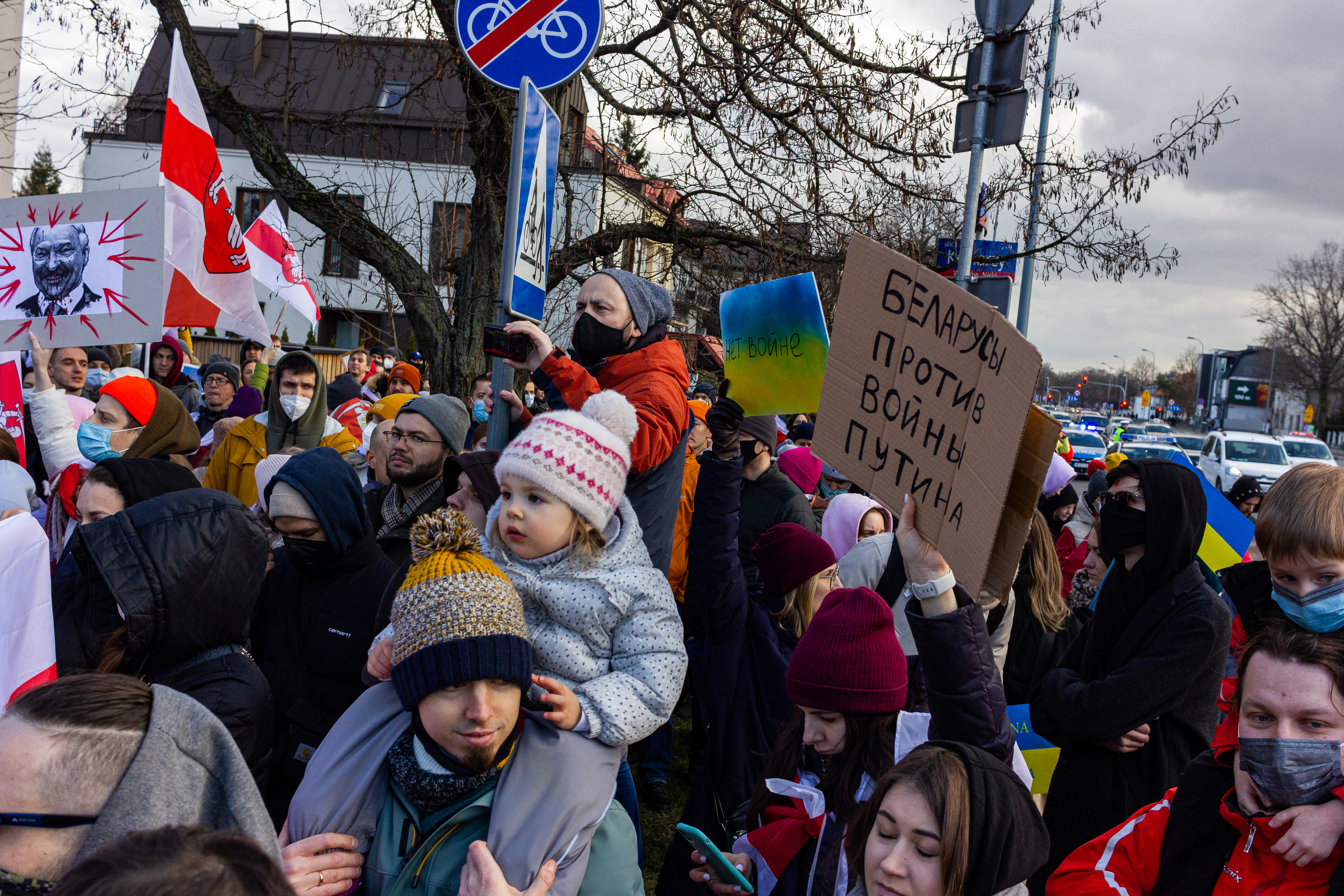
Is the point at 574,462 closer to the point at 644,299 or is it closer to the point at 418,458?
the point at 644,299

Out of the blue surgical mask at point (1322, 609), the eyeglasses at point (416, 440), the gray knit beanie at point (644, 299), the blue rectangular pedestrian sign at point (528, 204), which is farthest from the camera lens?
the eyeglasses at point (416, 440)

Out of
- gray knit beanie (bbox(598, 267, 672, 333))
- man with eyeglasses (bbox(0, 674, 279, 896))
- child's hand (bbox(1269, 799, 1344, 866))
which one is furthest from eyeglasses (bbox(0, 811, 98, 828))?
gray knit beanie (bbox(598, 267, 672, 333))

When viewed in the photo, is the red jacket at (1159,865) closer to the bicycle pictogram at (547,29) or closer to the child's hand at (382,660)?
the child's hand at (382,660)

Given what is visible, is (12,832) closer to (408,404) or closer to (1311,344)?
(408,404)

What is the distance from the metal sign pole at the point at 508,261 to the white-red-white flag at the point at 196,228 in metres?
3.18

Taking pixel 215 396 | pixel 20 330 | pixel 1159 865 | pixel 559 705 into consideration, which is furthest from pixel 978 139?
pixel 215 396

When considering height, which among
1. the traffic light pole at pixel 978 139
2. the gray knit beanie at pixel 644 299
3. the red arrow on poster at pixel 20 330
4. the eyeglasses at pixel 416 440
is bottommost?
the eyeglasses at pixel 416 440

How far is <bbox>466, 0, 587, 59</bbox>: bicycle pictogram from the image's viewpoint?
3070 mm

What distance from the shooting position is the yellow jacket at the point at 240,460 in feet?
17.1

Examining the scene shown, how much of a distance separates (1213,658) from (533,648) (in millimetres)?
2114

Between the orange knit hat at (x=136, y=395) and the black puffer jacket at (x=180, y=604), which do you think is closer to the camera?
the black puffer jacket at (x=180, y=604)

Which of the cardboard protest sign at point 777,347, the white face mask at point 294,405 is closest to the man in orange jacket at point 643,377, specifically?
the cardboard protest sign at point 777,347

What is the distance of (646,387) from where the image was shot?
3105 mm

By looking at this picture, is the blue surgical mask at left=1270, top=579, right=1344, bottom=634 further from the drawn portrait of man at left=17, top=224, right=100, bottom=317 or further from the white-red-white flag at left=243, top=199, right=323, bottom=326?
the white-red-white flag at left=243, top=199, right=323, bottom=326
